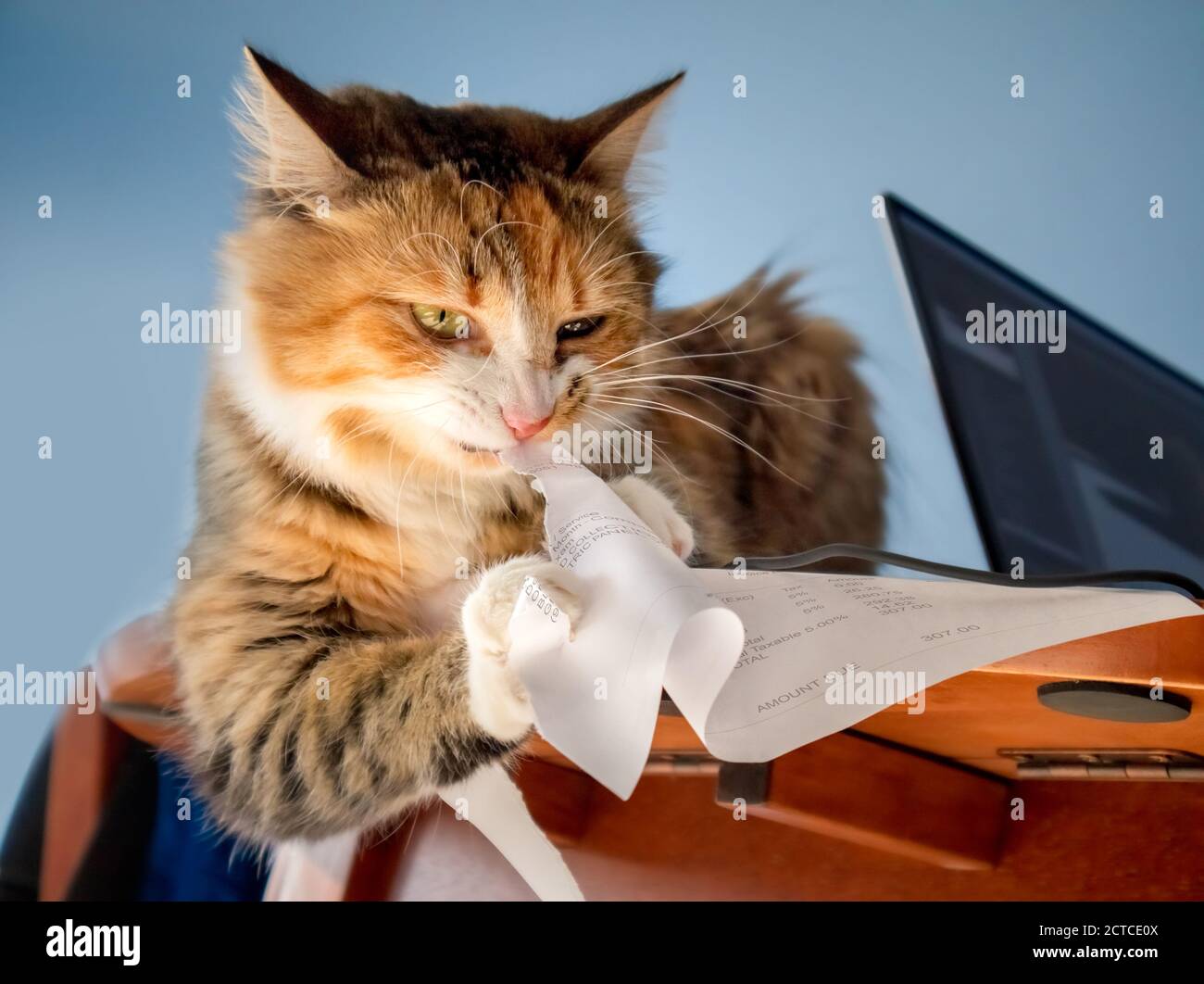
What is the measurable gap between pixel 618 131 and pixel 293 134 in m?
0.35

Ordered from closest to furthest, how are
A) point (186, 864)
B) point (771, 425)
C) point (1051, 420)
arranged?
point (186, 864)
point (1051, 420)
point (771, 425)

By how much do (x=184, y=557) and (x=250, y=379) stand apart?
0.20m

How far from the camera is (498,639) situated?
61 centimetres

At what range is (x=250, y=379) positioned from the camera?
3.20 ft

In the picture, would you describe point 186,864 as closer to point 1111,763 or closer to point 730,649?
point 730,649

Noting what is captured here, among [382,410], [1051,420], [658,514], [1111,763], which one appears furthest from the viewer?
[1051,420]

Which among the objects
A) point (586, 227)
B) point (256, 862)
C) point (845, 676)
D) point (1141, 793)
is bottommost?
point (256, 862)

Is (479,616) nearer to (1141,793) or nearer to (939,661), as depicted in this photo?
(939,661)

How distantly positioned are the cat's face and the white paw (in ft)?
0.31

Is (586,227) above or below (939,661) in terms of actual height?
above

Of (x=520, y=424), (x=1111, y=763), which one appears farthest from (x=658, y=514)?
(x=1111, y=763)

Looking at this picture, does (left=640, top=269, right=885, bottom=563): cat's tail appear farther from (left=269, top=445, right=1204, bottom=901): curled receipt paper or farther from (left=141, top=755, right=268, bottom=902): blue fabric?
(left=141, top=755, right=268, bottom=902): blue fabric

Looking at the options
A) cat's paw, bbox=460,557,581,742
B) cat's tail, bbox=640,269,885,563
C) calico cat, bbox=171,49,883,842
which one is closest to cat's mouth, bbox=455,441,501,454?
calico cat, bbox=171,49,883,842
